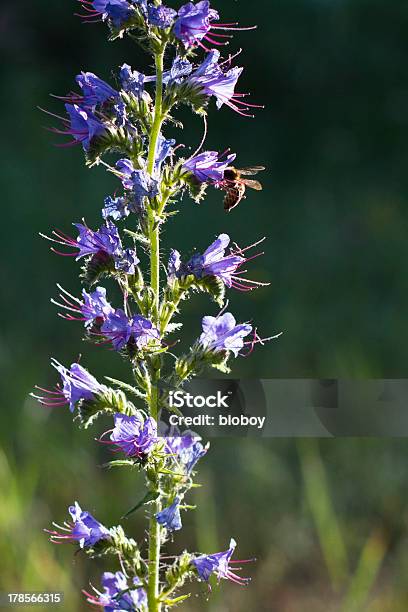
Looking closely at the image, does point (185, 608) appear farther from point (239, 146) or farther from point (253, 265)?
point (239, 146)

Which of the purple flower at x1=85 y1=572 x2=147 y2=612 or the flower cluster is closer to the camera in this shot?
the flower cluster

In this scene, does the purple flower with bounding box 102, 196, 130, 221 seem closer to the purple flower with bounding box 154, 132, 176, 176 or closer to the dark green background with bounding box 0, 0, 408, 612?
the purple flower with bounding box 154, 132, 176, 176

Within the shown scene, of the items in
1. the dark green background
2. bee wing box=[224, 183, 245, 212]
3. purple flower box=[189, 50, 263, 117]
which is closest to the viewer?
purple flower box=[189, 50, 263, 117]

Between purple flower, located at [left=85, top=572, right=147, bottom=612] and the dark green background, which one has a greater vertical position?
the dark green background

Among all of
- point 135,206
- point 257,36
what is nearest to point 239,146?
point 257,36

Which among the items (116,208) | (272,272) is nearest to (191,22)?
(116,208)

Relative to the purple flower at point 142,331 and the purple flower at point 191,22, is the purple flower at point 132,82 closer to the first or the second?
the purple flower at point 191,22

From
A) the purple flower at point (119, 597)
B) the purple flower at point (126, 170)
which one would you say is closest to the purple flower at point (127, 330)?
the purple flower at point (126, 170)

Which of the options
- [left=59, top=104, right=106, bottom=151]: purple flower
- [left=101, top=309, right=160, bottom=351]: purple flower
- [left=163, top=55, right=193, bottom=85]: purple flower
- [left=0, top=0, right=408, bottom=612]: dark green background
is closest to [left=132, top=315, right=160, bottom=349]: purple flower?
[left=101, top=309, right=160, bottom=351]: purple flower
